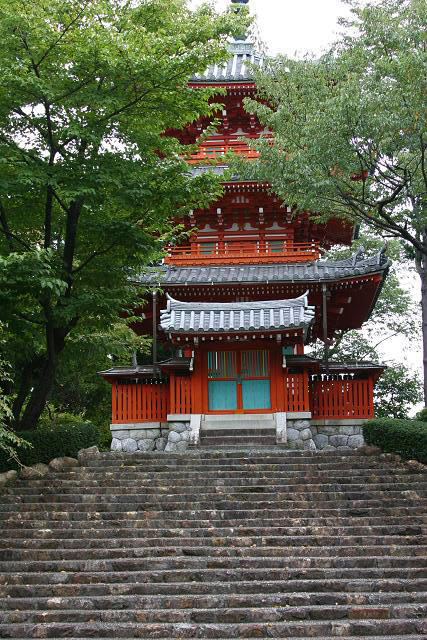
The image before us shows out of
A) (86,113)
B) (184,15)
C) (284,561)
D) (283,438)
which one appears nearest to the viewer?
(284,561)

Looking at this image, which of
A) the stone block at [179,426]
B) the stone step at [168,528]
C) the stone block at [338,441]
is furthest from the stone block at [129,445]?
the stone step at [168,528]

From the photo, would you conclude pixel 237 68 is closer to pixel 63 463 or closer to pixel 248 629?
pixel 63 463

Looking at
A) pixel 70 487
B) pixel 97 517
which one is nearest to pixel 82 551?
pixel 97 517

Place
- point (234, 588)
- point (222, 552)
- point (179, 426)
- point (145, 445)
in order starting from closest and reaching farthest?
1. point (234, 588)
2. point (222, 552)
3. point (179, 426)
4. point (145, 445)

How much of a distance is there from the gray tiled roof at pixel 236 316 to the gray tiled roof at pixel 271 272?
1186 millimetres

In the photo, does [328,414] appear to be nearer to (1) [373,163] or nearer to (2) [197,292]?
(2) [197,292]

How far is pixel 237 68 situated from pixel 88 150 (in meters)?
10.9

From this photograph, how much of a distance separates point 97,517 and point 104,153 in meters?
6.62

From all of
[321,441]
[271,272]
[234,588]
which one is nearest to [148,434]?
[321,441]

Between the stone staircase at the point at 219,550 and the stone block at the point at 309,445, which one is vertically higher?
the stone block at the point at 309,445

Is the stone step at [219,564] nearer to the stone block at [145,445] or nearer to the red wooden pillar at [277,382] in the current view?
the red wooden pillar at [277,382]

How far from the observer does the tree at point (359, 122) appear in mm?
12836

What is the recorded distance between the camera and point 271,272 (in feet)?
63.5

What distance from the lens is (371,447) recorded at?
14797 mm
